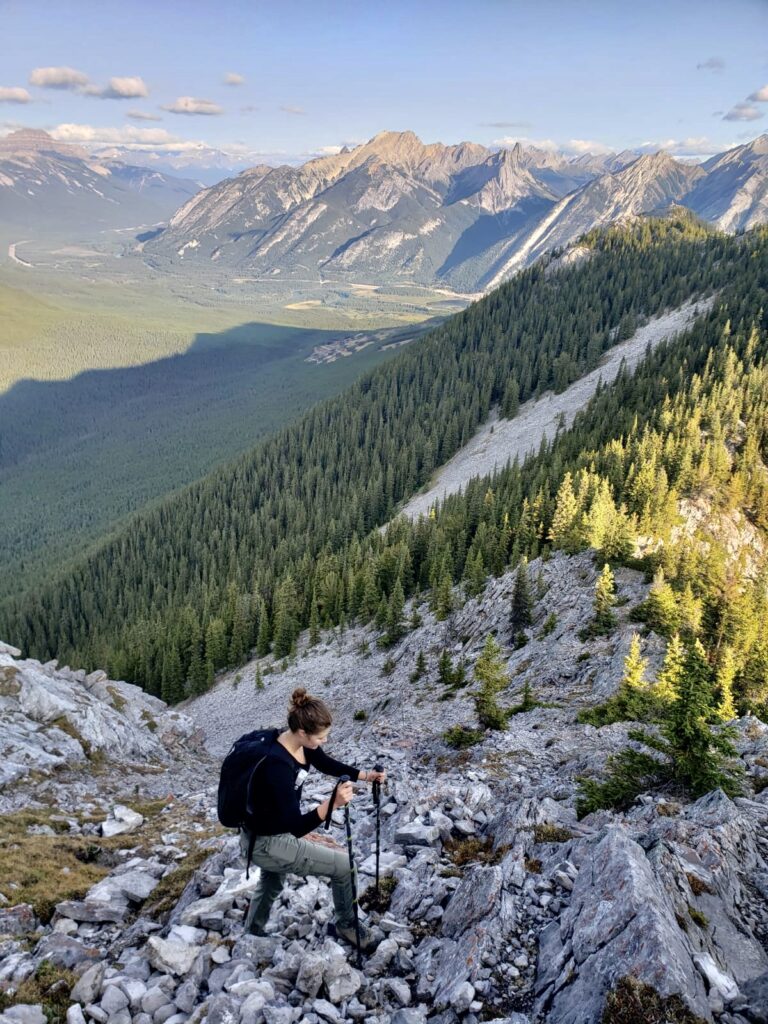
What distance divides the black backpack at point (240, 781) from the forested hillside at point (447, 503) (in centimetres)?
3149

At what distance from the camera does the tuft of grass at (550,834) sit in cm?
1388

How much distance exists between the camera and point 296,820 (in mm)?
9961

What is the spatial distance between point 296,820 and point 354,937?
2.85 m

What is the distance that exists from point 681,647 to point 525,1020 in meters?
27.8

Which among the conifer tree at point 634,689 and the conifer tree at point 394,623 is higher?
the conifer tree at point 634,689

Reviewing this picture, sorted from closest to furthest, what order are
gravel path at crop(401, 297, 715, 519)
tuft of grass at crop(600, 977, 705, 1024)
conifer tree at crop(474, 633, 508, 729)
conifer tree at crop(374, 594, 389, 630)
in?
tuft of grass at crop(600, 977, 705, 1024)
conifer tree at crop(474, 633, 508, 729)
conifer tree at crop(374, 594, 389, 630)
gravel path at crop(401, 297, 715, 519)

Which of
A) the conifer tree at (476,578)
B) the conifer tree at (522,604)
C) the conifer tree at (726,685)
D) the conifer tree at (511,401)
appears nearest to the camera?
the conifer tree at (726,685)

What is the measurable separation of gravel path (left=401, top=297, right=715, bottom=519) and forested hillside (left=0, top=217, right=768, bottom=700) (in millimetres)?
5266

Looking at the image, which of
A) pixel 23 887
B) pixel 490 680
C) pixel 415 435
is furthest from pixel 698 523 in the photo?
pixel 415 435

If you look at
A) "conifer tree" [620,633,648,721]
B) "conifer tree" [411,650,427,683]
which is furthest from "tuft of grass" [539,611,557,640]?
"conifer tree" [620,633,648,721]

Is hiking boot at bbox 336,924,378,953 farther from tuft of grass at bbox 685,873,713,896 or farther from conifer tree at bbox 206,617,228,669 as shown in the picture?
conifer tree at bbox 206,617,228,669

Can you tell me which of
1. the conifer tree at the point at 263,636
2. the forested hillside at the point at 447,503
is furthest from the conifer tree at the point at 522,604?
the conifer tree at the point at 263,636

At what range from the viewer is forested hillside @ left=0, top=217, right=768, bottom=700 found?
5994 cm

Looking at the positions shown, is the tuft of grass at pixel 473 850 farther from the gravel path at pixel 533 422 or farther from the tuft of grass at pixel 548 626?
the gravel path at pixel 533 422
